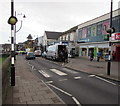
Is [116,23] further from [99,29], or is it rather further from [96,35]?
[96,35]

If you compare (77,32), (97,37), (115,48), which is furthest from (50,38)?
(115,48)

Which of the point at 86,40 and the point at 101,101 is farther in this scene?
the point at 86,40

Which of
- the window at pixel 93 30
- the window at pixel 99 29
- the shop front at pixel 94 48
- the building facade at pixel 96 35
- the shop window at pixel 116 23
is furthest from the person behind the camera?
the window at pixel 93 30

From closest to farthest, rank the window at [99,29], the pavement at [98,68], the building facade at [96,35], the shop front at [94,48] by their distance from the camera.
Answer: the pavement at [98,68]
the building facade at [96,35]
the shop front at [94,48]
the window at [99,29]

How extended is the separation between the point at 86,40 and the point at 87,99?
27142mm

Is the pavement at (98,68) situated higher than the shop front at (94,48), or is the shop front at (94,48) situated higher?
the shop front at (94,48)

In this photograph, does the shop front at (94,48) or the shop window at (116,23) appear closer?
the shop window at (116,23)

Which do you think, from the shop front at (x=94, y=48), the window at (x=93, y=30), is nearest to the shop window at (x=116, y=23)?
the shop front at (x=94, y=48)

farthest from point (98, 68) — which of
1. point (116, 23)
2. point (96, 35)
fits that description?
point (96, 35)

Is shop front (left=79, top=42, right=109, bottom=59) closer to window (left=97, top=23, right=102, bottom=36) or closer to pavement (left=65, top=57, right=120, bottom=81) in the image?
window (left=97, top=23, right=102, bottom=36)

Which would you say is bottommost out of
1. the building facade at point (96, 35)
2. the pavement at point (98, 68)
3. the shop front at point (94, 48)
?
the pavement at point (98, 68)

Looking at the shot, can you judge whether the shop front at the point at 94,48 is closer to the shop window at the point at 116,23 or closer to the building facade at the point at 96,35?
the building facade at the point at 96,35

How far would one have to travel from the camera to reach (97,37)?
27.6 metres

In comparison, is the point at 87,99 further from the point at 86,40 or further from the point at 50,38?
the point at 50,38
